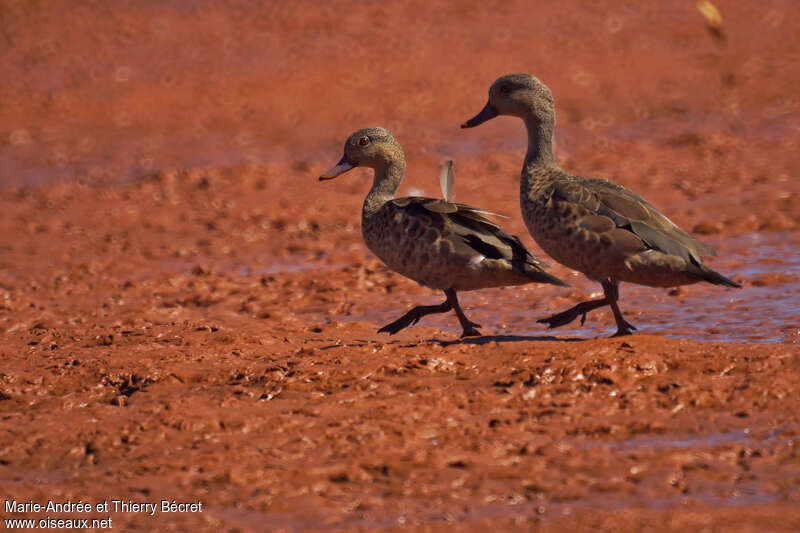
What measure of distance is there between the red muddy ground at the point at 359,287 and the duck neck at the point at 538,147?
1.06m

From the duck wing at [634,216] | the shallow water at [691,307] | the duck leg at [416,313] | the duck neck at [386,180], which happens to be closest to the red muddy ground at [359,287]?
the shallow water at [691,307]

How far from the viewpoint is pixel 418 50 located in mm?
17906

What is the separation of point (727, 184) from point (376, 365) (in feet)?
23.1

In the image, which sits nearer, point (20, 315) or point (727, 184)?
point (20, 315)

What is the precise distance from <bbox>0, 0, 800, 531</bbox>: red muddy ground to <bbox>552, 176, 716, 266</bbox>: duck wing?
520mm

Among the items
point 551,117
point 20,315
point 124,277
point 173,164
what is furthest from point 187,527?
point 173,164

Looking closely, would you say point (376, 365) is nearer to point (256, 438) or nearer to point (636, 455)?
point (256, 438)

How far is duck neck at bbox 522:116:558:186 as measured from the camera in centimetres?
691

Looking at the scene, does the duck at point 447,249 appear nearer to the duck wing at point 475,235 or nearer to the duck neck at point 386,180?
the duck wing at point 475,235

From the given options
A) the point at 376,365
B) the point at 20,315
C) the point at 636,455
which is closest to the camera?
the point at 636,455

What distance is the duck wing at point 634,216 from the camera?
608 cm

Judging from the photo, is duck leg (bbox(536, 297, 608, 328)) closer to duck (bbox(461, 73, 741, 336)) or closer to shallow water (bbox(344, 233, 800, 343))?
duck (bbox(461, 73, 741, 336))

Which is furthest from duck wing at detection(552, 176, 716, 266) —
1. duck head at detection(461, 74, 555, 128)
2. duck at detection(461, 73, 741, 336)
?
duck head at detection(461, 74, 555, 128)

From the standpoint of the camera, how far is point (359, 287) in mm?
9203
